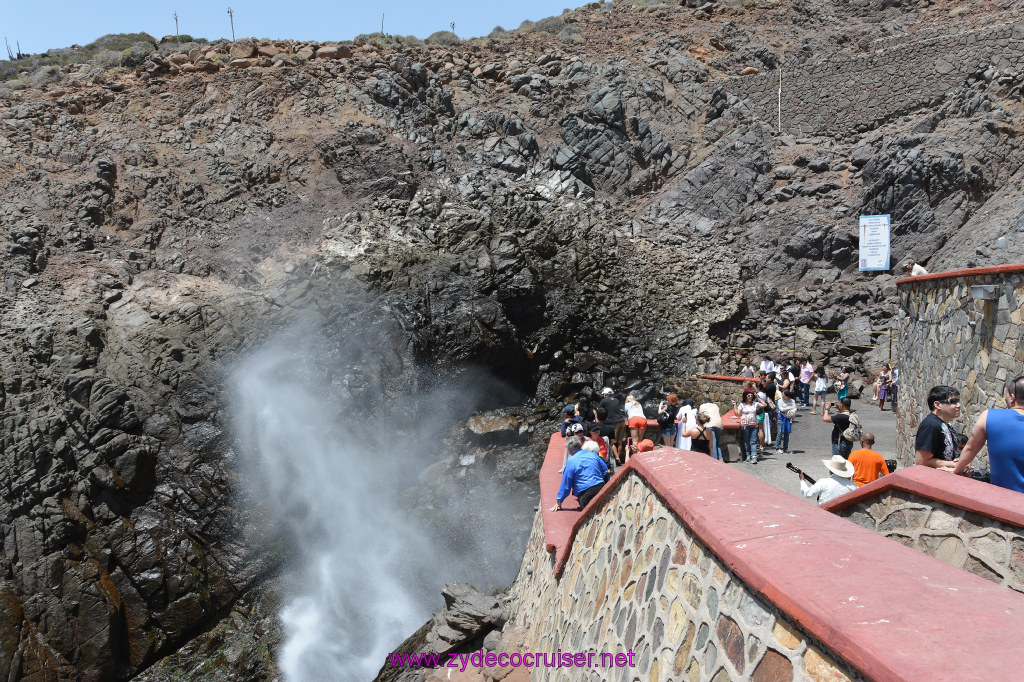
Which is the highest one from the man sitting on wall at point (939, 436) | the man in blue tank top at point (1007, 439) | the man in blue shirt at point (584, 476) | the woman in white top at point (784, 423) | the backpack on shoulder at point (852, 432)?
the man in blue tank top at point (1007, 439)

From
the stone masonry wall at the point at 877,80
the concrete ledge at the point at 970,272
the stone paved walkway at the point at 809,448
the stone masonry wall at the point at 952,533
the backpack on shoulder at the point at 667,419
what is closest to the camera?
the stone masonry wall at the point at 952,533

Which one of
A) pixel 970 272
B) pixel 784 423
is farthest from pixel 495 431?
pixel 970 272

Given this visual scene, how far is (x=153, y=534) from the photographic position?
50.3 ft

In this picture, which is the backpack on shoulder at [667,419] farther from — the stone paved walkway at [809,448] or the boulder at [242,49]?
the boulder at [242,49]

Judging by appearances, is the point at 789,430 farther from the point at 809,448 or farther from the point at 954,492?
the point at 954,492

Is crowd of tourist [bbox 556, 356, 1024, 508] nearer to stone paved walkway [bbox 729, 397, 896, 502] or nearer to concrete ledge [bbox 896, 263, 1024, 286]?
stone paved walkway [bbox 729, 397, 896, 502]

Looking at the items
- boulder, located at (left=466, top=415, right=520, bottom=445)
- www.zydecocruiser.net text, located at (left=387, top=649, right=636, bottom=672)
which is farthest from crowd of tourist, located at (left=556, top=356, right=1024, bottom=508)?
boulder, located at (left=466, top=415, right=520, bottom=445)

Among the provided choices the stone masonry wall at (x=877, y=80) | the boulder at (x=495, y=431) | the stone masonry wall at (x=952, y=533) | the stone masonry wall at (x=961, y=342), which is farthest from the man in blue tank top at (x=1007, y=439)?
the stone masonry wall at (x=877, y=80)

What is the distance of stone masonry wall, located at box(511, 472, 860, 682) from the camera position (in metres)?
2.39

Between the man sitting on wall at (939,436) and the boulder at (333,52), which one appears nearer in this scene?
the man sitting on wall at (939,436)

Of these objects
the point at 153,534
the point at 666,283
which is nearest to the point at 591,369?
the point at 666,283

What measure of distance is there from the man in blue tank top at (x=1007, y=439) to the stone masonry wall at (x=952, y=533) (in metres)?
0.52

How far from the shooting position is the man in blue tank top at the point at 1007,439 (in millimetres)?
4016

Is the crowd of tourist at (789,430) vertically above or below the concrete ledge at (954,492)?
below
